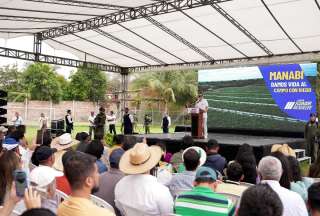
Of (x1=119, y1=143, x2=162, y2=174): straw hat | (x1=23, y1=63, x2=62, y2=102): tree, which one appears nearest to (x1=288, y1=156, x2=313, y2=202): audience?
(x1=119, y1=143, x2=162, y2=174): straw hat

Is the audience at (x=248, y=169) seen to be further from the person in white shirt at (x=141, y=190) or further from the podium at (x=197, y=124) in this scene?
the podium at (x=197, y=124)

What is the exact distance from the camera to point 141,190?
9.89 feet

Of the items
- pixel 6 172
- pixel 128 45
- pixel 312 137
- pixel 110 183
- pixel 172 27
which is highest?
pixel 172 27

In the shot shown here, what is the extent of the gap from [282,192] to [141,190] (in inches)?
41.5

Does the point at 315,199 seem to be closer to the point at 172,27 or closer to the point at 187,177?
the point at 187,177

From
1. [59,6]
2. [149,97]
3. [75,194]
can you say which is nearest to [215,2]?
[59,6]

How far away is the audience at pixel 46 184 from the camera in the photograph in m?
2.75

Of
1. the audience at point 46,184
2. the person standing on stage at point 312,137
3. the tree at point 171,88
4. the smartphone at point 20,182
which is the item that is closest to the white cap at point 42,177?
the audience at point 46,184

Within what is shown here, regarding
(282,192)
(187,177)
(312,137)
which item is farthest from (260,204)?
(312,137)

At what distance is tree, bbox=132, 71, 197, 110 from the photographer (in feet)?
110

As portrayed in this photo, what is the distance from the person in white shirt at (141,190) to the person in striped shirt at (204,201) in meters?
0.29

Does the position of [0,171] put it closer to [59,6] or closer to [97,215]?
[97,215]

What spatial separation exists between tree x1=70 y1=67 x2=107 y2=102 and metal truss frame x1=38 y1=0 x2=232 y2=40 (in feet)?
74.3

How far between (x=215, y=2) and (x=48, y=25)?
20.8 ft
